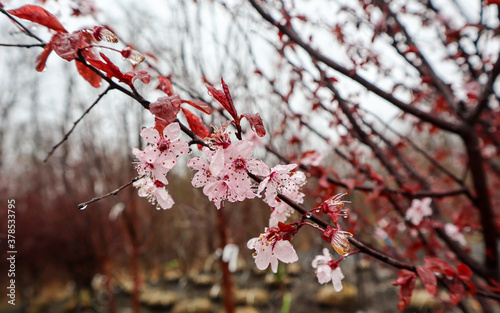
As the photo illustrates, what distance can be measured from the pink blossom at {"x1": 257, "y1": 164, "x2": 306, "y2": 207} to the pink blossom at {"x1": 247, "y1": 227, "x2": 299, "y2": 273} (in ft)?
0.24

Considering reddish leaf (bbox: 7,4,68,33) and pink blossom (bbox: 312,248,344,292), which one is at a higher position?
reddish leaf (bbox: 7,4,68,33)

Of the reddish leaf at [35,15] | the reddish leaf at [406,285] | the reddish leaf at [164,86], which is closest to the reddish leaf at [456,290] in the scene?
the reddish leaf at [406,285]

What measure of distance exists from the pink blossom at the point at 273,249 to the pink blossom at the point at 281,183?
74 mm

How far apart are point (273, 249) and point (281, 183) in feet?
0.54

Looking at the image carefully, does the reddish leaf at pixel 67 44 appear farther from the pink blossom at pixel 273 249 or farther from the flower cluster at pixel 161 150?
the pink blossom at pixel 273 249

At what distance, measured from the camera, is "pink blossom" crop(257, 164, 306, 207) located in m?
0.67

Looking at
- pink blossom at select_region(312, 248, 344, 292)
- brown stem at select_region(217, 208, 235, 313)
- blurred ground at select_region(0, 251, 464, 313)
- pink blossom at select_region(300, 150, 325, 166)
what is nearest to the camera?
pink blossom at select_region(312, 248, 344, 292)

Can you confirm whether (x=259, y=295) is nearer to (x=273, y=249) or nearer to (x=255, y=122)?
(x=273, y=249)

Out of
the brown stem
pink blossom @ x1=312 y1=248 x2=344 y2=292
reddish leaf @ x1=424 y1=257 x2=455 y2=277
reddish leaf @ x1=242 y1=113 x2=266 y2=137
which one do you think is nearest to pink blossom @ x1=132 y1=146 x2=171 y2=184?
reddish leaf @ x1=242 y1=113 x2=266 y2=137

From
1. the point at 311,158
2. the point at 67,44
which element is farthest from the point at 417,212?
the point at 67,44

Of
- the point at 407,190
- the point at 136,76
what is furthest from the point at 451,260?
the point at 136,76

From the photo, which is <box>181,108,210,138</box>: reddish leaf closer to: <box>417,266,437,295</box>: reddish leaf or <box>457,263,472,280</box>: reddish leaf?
<box>417,266,437,295</box>: reddish leaf

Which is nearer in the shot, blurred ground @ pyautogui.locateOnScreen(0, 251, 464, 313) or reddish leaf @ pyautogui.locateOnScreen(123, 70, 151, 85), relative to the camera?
reddish leaf @ pyautogui.locateOnScreen(123, 70, 151, 85)

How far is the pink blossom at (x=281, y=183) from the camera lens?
673mm
